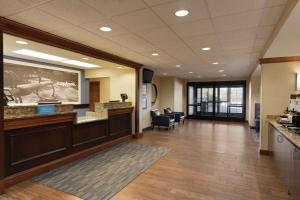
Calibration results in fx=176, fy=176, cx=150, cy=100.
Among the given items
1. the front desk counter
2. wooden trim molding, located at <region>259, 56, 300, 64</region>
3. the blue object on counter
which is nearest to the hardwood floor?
the front desk counter

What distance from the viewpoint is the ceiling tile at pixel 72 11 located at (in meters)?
2.16

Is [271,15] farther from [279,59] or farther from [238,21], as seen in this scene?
[279,59]

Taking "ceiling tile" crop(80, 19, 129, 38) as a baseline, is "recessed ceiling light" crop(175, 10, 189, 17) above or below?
below

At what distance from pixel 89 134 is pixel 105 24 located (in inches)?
114

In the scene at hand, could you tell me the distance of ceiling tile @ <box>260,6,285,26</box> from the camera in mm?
2207

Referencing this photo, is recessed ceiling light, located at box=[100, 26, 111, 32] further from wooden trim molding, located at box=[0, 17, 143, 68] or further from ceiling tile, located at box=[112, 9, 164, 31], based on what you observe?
wooden trim molding, located at box=[0, 17, 143, 68]

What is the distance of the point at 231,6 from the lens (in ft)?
7.11

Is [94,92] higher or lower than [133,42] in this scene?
lower

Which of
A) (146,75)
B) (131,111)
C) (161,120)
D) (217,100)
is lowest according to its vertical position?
(161,120)

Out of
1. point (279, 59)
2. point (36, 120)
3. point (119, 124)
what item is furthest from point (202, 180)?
point (279, 59)

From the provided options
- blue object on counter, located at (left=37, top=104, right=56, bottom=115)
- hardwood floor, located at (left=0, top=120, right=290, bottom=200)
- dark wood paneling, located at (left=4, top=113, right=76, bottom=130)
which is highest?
blue object on counter, located at (left=37, top=104, right=56, bottom=115)

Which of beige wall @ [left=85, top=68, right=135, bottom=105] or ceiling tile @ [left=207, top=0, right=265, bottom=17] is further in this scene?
beige wall @ [left=85, top=68, right=135, bottom=105]

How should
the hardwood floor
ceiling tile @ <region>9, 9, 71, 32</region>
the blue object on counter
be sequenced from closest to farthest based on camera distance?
ceiling tile @ <region>9, 9, 71, 32</region> < the hardwood floor < the blue object on counter

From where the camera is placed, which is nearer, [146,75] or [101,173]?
[101,173]
